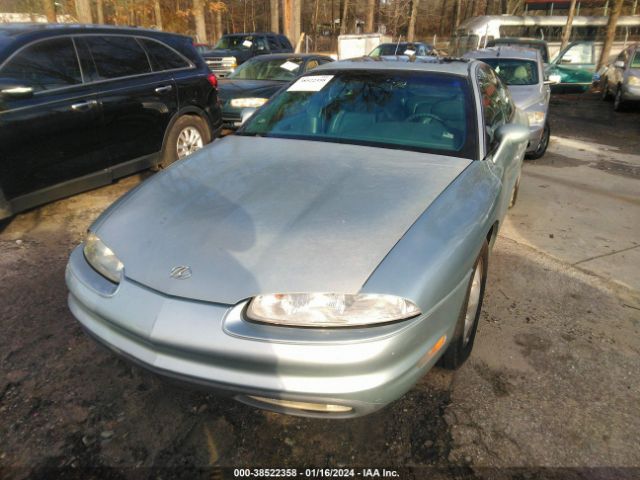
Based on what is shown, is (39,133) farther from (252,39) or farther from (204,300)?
(252,39)

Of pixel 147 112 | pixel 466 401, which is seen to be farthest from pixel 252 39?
pixel 466 401

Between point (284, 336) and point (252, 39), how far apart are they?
1559 cm

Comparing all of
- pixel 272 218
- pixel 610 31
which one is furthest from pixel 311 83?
pixel 610 31

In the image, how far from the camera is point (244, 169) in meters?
2.51

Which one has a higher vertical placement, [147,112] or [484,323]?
[147,112]

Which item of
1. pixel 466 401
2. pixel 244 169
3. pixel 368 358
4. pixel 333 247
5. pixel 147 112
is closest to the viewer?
pixel 368 358

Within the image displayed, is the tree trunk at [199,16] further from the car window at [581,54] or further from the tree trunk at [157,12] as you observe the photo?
the car window at [581,54]

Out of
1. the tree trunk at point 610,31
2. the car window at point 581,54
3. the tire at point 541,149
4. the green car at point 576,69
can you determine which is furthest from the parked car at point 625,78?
the tire at point 541,149

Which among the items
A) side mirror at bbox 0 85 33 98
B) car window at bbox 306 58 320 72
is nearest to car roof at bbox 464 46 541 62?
car window at bbox 306 58 320 72

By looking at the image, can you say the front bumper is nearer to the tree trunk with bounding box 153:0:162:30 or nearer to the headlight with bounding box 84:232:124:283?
the headlight with bounding box 84:232:124:283

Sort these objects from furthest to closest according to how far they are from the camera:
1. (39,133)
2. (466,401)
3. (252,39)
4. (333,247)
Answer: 1. (252,39)
2. (39,133)
3. (466,401)
4. (333,247)

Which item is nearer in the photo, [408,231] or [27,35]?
[408,231]

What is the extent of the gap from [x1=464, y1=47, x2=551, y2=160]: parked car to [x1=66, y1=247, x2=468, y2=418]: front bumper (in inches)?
214

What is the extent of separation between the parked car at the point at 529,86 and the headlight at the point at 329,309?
5.37 metres
